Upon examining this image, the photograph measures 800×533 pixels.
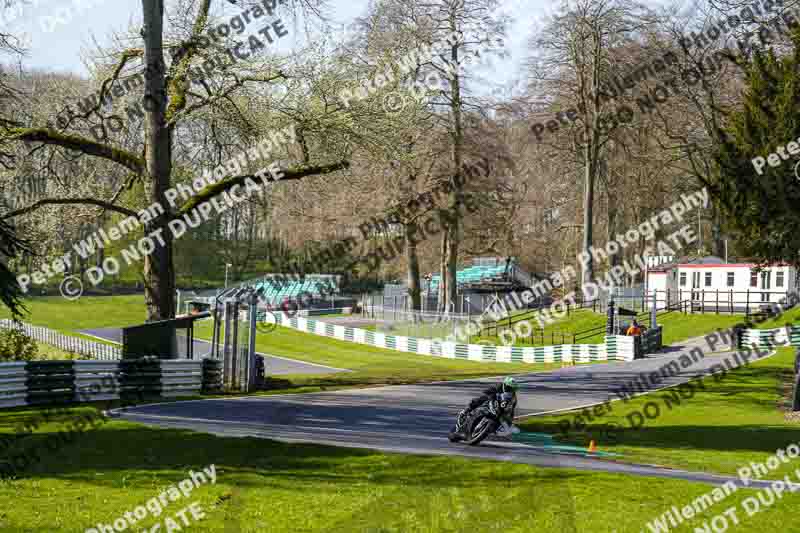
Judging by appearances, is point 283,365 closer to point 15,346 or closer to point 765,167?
point 15,346

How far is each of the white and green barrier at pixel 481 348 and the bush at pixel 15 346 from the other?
2150 centimetres

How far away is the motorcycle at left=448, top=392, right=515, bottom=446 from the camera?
14117 mm

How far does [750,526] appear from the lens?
903cm

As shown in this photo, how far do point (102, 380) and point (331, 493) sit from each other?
10630mm

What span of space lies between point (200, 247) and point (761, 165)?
5465 centimetres

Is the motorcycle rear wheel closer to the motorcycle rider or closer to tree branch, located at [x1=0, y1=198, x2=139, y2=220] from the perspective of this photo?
the motorcycle rider

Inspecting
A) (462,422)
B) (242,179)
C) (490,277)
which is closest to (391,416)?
(462,422)

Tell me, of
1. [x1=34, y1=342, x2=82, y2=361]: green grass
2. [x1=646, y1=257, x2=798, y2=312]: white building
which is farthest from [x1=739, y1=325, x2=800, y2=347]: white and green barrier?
[x1=34, y1=342, x2=82, y2=361]: green grass

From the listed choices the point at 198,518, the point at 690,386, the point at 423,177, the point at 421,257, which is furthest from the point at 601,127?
the point at 198,518

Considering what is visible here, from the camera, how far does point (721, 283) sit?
4753 cm

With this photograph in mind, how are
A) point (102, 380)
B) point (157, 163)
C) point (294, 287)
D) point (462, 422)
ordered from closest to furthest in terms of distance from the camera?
1. point (462, 422)
2. point (102, 380)
3. point (157, 163)
4. point (294, 287)

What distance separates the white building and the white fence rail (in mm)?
27756

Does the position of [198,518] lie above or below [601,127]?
below

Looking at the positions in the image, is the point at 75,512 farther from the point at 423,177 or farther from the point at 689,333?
the point at 689,333
